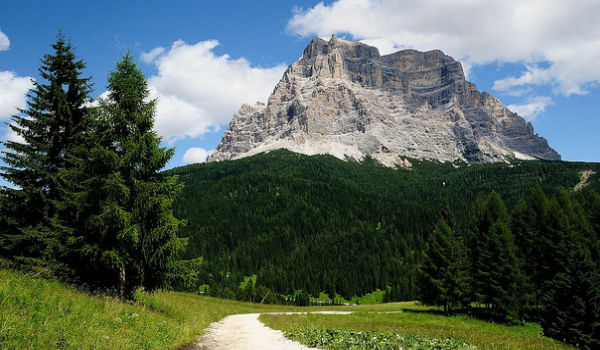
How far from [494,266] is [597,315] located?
11.3 metres

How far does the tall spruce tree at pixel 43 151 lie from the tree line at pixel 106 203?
0.22 ft

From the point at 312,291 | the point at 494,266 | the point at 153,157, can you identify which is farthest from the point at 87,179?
the point at 312,291

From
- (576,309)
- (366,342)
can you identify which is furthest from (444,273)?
(366,342)

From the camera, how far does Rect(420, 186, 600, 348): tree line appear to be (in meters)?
29.4

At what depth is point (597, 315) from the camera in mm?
27703

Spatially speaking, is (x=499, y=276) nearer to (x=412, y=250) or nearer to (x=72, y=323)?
(x=72, y=323)

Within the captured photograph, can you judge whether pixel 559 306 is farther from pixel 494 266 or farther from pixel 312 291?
pixel 312 291

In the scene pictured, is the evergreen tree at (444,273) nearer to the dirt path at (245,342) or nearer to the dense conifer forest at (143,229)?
the dense conifer forest at (143,229)

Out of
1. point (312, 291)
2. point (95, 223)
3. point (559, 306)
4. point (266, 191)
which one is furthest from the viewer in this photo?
point (266, 191)

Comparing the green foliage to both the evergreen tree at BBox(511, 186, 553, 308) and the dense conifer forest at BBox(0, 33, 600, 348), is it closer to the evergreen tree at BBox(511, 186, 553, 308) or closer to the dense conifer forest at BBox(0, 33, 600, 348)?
the dense conifer forest at BBox(0, 33, 600, 348)

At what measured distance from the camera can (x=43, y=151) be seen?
2166 centimetres

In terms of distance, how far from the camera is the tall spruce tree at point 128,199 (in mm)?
16781

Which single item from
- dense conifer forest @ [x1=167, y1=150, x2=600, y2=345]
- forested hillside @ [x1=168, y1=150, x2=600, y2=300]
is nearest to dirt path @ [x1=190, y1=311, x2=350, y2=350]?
dense conifer forest @ [x1=167, y1=150, x2=600, y2=345]

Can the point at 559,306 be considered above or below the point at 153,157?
below
